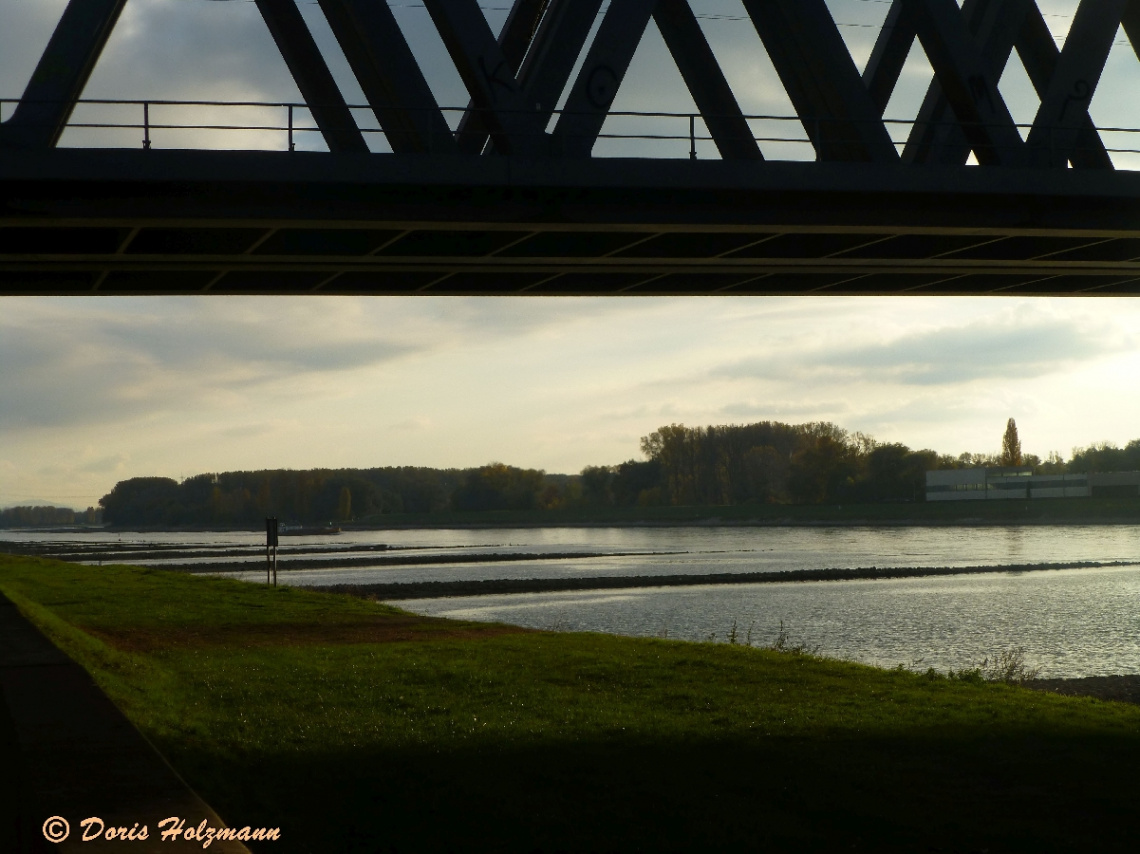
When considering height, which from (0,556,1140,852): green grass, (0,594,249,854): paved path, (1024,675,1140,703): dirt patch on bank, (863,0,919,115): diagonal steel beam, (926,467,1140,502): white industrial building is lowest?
(1024,675,1140,703): dirt patch on bank

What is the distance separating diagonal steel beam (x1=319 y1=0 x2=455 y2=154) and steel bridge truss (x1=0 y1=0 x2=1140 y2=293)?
1.1 inches

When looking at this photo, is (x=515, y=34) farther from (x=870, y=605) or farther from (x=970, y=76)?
(x=870, y=605)

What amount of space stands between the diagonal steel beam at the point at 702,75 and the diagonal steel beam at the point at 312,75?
4.44 m

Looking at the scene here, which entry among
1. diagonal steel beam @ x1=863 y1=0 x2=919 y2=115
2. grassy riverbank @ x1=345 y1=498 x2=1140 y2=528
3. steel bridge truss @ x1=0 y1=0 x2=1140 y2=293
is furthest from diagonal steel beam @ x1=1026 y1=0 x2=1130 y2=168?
grassy riverbank @ x1=345 y1=498 x2=1140 y2=528

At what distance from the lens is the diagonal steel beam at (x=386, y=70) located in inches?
570

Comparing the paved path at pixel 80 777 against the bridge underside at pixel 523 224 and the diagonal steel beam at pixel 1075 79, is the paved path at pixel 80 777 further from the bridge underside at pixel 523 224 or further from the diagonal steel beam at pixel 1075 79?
the diagonal steel beam at pixel 1075 79

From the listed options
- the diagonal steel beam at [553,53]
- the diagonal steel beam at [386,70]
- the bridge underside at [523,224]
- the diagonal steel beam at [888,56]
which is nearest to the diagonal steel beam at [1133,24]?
the bridge underside at [523,224]

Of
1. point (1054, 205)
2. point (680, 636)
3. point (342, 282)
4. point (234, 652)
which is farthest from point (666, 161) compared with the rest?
point (680, 636)

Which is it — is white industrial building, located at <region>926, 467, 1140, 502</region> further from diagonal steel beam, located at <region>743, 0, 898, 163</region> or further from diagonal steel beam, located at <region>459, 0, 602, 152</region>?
diagonal steel beam, located at <region>459, 0, 602, 152</region>

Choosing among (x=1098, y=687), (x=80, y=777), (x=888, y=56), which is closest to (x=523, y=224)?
(x=888, y=56)

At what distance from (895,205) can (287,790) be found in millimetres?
11821

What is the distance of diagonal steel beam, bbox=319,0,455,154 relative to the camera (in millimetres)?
14484

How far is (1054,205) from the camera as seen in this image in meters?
17.7

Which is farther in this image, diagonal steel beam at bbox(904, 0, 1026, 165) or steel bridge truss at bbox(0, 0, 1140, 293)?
diagonal steel beam at bbox(904, 0, 1026, 165)
